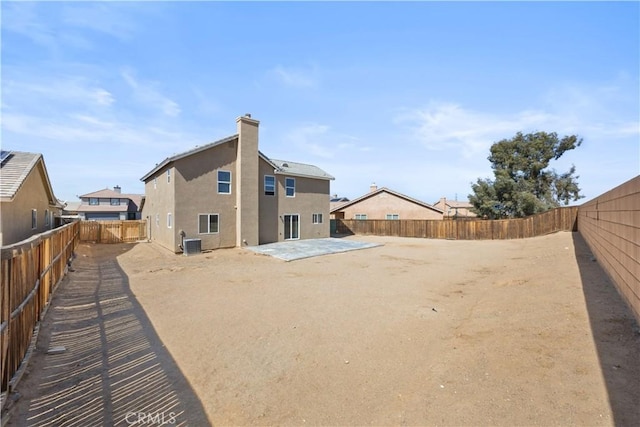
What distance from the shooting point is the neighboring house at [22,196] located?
1060 centimetres

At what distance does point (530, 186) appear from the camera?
3030 centimetres

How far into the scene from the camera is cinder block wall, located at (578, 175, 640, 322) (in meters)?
4.74

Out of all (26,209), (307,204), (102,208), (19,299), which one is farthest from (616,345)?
(102,208)

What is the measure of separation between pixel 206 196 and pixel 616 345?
17253mm

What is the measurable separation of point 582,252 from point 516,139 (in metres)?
24.9

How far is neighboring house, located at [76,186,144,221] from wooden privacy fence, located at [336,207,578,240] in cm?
3302

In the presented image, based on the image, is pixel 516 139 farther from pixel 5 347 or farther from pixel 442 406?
pixel 5 347

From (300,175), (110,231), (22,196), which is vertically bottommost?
(110,231)

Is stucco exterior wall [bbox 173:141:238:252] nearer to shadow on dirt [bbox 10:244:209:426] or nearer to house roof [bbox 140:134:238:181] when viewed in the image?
house roof [bbox 140:134:238:181]

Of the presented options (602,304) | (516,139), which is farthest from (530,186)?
(602,304)

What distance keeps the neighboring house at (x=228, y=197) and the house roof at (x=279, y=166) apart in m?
0.06

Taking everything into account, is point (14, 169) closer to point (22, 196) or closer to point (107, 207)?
point (22, 196)

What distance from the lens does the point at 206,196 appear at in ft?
57.2

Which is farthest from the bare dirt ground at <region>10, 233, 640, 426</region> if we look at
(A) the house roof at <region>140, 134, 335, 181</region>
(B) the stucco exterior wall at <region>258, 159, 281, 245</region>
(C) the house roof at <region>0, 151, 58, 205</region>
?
(B) the stucco exterior wall at <region>258, 159, 281, 245</region>
